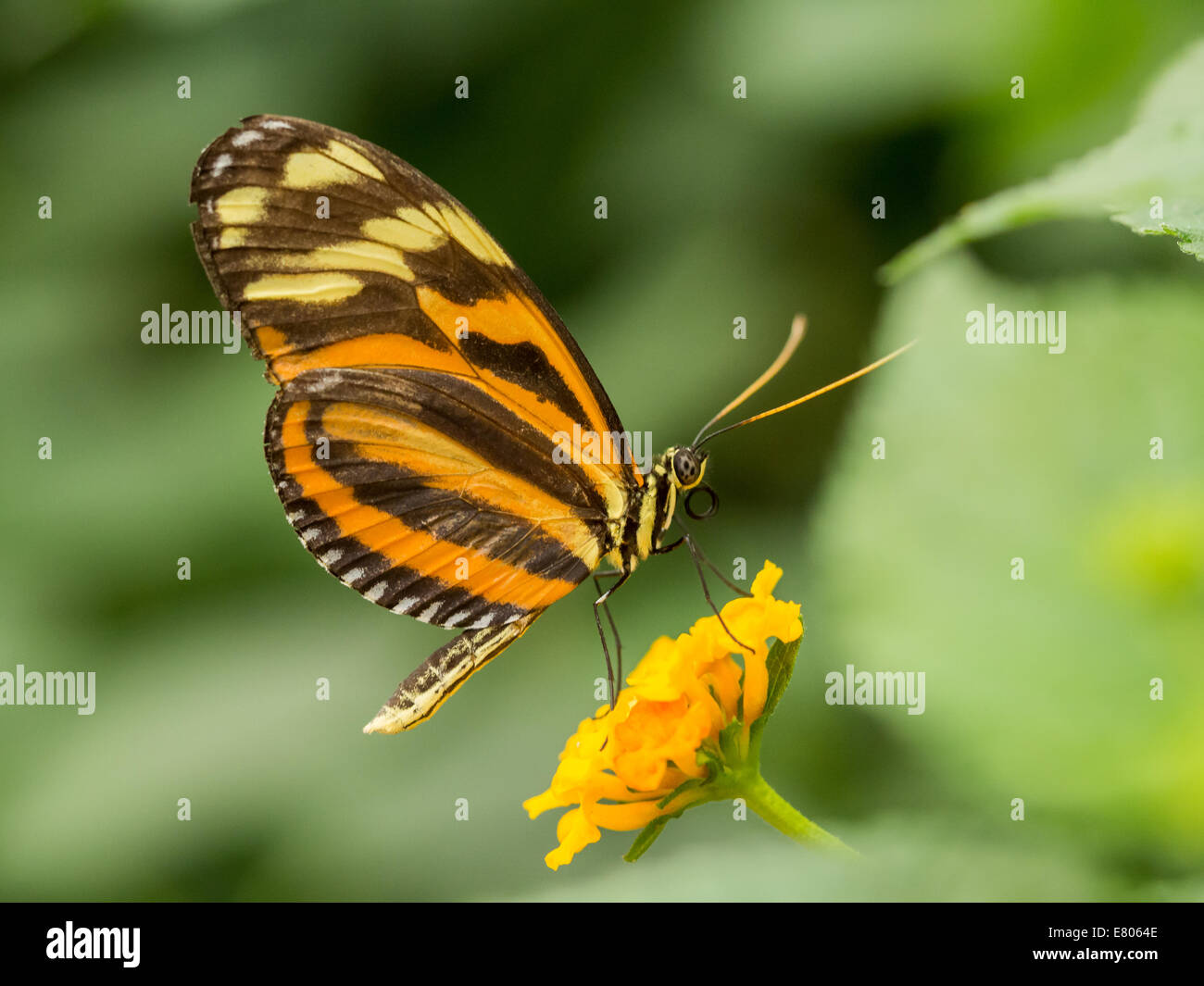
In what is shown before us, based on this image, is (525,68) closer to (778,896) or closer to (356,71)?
(356,71)

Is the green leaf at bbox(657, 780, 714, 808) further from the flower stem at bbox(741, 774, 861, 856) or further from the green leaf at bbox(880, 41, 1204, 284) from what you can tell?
the green leaf at bbox(880, 41, 1204, 284)

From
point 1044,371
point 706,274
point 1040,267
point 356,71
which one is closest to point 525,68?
point 356,71

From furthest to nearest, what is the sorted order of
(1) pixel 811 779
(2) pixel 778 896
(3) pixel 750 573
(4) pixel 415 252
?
1. (3) pixel 750 573
2. (1) pixel 811 779
3. (2) pixel 778 896
4. (4) pixel 415 252

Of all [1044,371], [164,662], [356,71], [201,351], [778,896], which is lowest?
[778,896]

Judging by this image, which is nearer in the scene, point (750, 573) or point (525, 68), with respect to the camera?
point (750, 573)

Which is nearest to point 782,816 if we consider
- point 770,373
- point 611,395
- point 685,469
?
point 685,469

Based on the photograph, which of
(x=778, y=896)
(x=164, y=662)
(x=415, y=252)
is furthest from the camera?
(x=164, y=662)

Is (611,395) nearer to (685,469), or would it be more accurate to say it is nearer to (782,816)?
(685,469)
